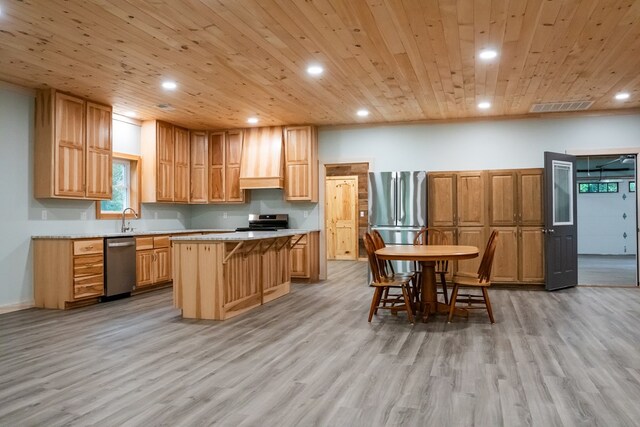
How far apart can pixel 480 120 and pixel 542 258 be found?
2.35 m

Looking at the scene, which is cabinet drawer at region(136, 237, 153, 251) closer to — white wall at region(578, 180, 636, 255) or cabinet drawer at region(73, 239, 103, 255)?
cabinet drawer at region(73, 239, 103, 255)

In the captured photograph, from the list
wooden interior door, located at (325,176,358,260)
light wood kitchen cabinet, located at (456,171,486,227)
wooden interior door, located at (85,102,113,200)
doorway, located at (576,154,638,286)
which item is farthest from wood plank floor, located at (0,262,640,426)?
doorway, located at (576,154,638,286)

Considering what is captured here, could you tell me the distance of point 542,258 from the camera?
6.59 m

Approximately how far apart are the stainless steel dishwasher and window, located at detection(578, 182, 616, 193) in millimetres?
11252

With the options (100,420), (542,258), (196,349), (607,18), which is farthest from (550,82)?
(100,420)

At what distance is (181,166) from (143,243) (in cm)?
192

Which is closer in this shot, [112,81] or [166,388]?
[166,388]

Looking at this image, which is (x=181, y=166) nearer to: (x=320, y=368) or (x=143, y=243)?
(x=143, y=243)

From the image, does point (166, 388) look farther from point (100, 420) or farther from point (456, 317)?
point (456, 317)

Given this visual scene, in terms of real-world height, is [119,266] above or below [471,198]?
below

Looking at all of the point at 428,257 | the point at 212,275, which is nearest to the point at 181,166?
the point at 212,275

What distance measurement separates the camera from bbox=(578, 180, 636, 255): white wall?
11703 millimetres

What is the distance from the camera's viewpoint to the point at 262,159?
7.83m

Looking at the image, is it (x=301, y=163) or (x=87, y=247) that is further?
(x=301, y=163)
